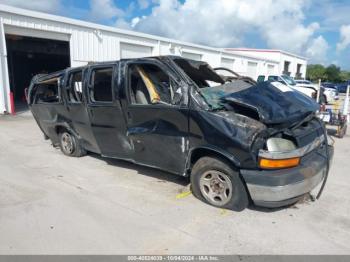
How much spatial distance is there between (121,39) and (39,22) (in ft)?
15.4

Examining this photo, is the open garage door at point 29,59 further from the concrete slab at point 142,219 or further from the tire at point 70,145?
the concrete slab at point 142,219

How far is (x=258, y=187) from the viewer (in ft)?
10.9

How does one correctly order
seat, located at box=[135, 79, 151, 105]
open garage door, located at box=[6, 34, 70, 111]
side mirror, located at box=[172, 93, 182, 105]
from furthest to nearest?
open garage door, located at box=[6, 34, 70, 111], seat, located at box=[135, 79, 151, 105], side mirror, located at box=[172, 93, 182, 105]

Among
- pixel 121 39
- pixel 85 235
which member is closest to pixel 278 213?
pixel 85 235

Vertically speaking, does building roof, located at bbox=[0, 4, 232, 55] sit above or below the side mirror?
above

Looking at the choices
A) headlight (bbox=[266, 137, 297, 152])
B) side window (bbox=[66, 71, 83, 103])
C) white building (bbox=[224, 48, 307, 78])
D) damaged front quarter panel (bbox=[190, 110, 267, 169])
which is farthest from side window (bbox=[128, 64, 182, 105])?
white building (bbox=[224, 48, 307, 78])

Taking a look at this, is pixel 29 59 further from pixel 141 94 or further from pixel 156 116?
pixel 156 116

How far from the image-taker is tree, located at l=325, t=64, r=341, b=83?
62312 millimetres

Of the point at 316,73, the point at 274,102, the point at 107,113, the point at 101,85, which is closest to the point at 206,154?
the point at 274,102

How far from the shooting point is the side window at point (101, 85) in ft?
15.5

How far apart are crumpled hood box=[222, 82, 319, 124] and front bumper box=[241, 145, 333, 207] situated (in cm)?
56

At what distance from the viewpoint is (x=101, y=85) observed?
4910 mm

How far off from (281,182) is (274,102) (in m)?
1.02

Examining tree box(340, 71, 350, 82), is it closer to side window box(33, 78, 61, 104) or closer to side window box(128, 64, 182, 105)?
side window box(33, 78, 61, 104)
